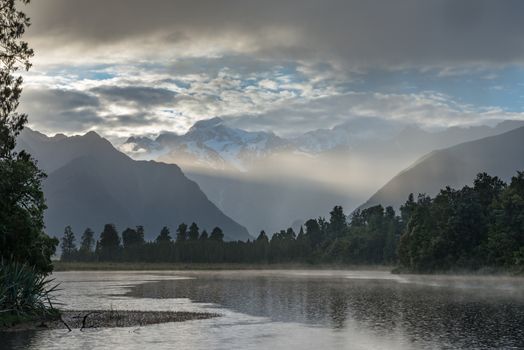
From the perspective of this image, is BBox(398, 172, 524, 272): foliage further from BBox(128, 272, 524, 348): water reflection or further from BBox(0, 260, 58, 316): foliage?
BBox(0, 260, 58, 316): foliage

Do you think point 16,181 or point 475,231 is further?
point 475,231

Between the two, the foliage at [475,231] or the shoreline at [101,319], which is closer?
the shoreline at [101,319]

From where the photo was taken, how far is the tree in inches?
2510

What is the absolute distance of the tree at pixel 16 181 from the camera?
6375 cm

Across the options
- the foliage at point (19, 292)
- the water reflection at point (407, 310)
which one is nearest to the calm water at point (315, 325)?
the water reflection at point (407, 310)

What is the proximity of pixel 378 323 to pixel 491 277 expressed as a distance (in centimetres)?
11021

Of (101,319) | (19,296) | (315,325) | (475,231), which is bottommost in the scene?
(101,319)

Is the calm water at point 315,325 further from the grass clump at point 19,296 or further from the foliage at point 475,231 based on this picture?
the foliage at point 475,231

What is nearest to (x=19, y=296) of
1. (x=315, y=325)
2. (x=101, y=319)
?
(x=101, y=319)

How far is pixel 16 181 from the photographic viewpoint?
73.9 m

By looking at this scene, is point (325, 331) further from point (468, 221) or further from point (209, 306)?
point (468, 221)

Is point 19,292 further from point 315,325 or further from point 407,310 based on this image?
point 407,310

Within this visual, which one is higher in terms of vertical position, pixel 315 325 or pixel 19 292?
pixel 19 292

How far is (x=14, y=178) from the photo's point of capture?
7325 cm
